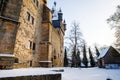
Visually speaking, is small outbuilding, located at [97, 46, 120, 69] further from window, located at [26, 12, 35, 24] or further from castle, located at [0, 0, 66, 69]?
window, located at [26, 12, 35, 24]

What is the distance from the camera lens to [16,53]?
12.9m

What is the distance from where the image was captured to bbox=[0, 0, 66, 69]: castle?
10680 mm

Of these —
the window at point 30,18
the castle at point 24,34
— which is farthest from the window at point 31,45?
A: the window at point 30,18

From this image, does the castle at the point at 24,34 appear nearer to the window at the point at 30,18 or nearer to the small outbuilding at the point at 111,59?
the window at the point at 30,18

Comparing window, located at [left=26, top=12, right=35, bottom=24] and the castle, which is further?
window, located at [left=26, top=12, right=35, bottom=24]

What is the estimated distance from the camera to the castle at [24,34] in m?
10.7

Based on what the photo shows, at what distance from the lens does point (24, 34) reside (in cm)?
1461

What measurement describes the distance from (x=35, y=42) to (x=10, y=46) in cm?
712

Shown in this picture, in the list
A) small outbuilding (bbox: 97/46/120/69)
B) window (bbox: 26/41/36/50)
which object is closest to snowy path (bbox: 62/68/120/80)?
window (bbox: 26/41/36/50)

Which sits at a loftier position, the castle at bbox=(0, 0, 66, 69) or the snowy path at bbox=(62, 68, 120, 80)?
the castle at bbox=(0, 0, 66, 69)

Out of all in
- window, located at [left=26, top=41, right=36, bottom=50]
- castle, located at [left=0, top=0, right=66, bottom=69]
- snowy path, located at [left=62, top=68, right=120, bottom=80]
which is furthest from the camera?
window, located at [left=26, top=41, right=36, bottom=50]

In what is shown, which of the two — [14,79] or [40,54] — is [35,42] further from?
[14,79]

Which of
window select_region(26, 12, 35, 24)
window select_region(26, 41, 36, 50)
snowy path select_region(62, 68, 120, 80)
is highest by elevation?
window select_region(26, 12, 35, 24)

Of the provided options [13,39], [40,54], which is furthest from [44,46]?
[13,39]
